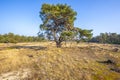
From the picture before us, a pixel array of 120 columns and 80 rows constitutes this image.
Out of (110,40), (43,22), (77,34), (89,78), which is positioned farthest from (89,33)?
(110,40)

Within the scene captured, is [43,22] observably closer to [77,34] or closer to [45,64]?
[77,34]

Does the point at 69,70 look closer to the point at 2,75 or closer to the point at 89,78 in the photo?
the point at 89,78

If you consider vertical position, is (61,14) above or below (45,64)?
above

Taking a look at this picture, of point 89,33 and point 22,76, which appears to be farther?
point 89,33

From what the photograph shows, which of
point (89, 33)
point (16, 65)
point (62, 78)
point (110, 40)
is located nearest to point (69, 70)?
point (62, 78)

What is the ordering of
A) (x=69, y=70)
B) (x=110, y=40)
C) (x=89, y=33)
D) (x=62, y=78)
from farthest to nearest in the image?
(x=110, y=40), (x=89, y=33), (x=69, y=70), (x=62, y=78)

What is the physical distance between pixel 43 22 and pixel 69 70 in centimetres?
2824

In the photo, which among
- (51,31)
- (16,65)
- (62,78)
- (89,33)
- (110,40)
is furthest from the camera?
(110,40)

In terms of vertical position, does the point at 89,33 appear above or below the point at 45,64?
above

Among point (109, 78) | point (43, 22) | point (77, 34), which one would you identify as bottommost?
point (109, 78)

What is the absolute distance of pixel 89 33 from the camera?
41938 millimetres

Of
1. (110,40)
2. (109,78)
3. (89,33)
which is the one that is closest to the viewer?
(109,78)

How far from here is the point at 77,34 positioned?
4350 cm

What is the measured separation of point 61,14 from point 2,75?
3012cm
